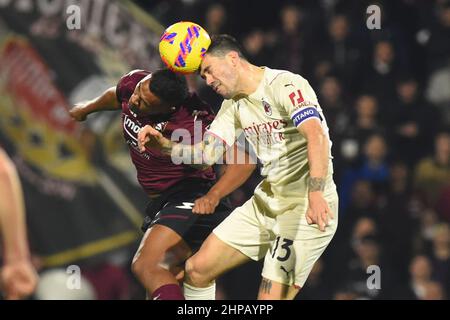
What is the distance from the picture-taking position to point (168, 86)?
6.06 metres

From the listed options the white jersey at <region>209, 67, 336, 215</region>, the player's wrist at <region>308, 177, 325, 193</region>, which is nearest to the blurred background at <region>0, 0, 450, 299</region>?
the white jersey at <region>209, 67, 336, 215</region>

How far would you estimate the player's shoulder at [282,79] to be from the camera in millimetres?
5691

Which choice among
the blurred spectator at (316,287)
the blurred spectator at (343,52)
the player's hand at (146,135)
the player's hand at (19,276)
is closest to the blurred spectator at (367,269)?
the blurred spectator at (316,287)

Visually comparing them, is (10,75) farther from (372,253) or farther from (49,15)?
(372,253)

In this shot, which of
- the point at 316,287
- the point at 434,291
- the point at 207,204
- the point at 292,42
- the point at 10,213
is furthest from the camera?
the point at 292,42

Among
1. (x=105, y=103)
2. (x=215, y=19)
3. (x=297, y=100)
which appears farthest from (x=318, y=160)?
(x=215, y=19)

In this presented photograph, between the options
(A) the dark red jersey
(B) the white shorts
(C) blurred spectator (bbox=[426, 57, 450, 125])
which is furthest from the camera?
(C) blurred spectator (bbox=[426, 57, 450, 125])

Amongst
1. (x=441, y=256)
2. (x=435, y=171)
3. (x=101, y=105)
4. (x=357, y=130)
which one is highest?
(x=101, y=105)

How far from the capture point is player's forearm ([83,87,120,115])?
6.49 metres

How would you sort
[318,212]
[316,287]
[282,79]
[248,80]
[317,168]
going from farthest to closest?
[316,287]
[248,80]
[282,79]
[317,168]
[318,212]

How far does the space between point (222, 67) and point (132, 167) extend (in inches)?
120

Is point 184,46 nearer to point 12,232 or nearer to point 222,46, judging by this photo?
point 222,46

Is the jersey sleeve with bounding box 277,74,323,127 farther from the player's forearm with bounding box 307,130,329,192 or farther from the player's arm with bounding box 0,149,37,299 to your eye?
the player's arm with bounding box 0,149,37,299

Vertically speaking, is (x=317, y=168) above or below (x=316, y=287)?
above
